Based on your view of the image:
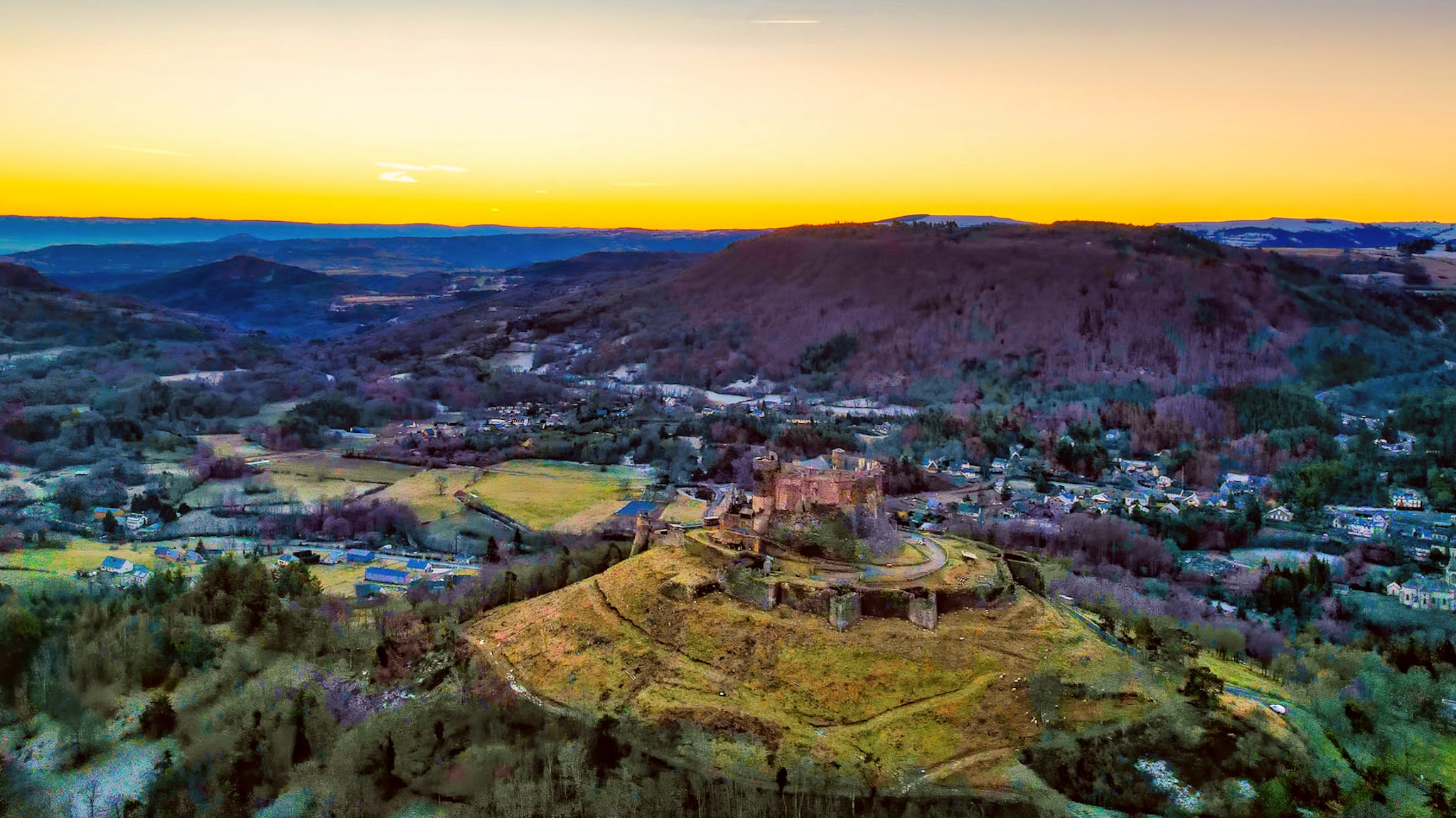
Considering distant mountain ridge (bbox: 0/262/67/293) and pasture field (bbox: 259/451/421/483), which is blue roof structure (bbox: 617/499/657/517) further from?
distant mountain ridge (bbox: 0/262/67/293)

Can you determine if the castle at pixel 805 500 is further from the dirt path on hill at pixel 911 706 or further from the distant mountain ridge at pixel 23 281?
the distant mountain ridge at pixel 23 281

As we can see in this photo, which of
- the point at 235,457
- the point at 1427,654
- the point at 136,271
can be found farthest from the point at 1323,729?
the point at 136,271

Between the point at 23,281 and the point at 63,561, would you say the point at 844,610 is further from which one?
the point at 23,281

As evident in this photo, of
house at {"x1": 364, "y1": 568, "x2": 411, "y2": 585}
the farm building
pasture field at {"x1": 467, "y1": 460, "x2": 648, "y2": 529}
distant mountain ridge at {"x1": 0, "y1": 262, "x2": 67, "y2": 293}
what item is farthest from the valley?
distant mountain ridge at {"x1": 0, "y1": 262, "x2": 67, "y2": 293}

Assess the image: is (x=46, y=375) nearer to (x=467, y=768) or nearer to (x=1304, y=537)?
(x=467, y=768)

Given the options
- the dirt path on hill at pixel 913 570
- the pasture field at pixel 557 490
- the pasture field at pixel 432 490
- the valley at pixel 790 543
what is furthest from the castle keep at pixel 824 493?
the pasture field at pixel 432 490

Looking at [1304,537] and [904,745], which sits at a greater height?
[904,745]
